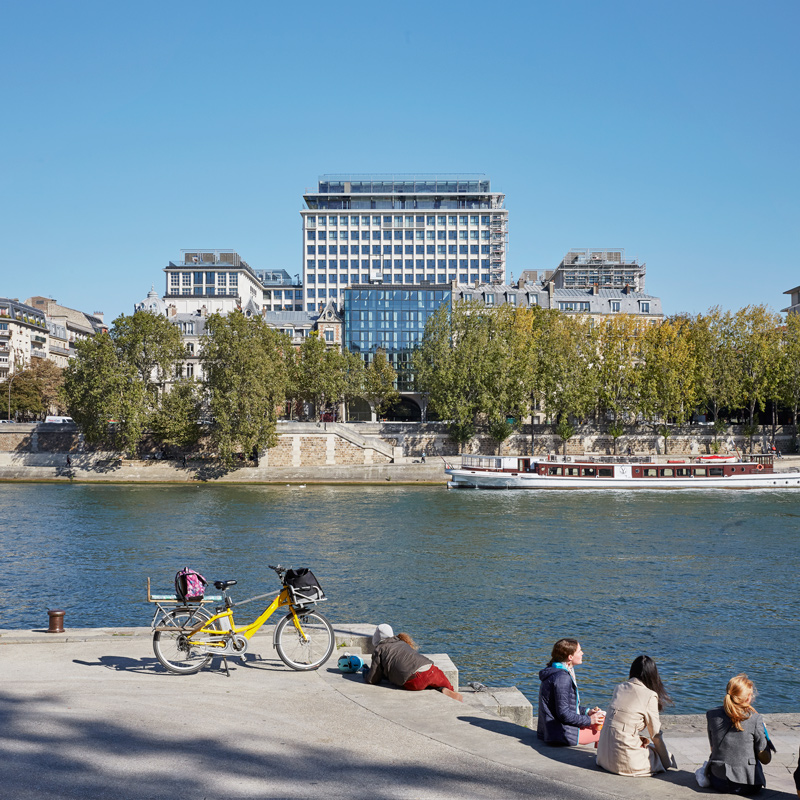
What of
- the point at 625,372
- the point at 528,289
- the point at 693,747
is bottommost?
the point at 693,747

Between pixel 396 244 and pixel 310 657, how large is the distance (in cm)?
12411

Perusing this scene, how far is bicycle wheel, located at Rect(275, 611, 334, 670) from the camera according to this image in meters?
12.6

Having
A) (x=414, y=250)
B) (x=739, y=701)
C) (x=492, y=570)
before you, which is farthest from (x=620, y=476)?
(x=414, y=250)

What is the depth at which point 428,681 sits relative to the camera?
11.8 m

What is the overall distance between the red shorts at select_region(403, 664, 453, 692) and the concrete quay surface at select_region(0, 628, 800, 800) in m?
0.21

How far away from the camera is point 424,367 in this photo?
8112 centimetres

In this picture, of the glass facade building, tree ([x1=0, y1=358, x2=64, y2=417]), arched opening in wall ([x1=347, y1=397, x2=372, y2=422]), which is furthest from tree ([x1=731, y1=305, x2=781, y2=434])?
tree ([x1=0, y1=358, x2=64, y2=417])

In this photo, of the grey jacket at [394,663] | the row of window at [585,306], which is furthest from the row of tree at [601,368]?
the grey jacket at [394,663]

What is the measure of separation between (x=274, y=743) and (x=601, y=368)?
249 ft

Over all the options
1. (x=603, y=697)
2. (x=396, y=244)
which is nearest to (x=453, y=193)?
(x=396, y=244)

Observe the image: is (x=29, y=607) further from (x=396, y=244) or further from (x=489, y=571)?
(x=396, y=244)

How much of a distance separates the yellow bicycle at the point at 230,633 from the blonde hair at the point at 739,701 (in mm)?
5784

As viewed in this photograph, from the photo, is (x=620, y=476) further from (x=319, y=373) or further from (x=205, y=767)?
(x=205, y=767)

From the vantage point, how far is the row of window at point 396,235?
13400 cm
